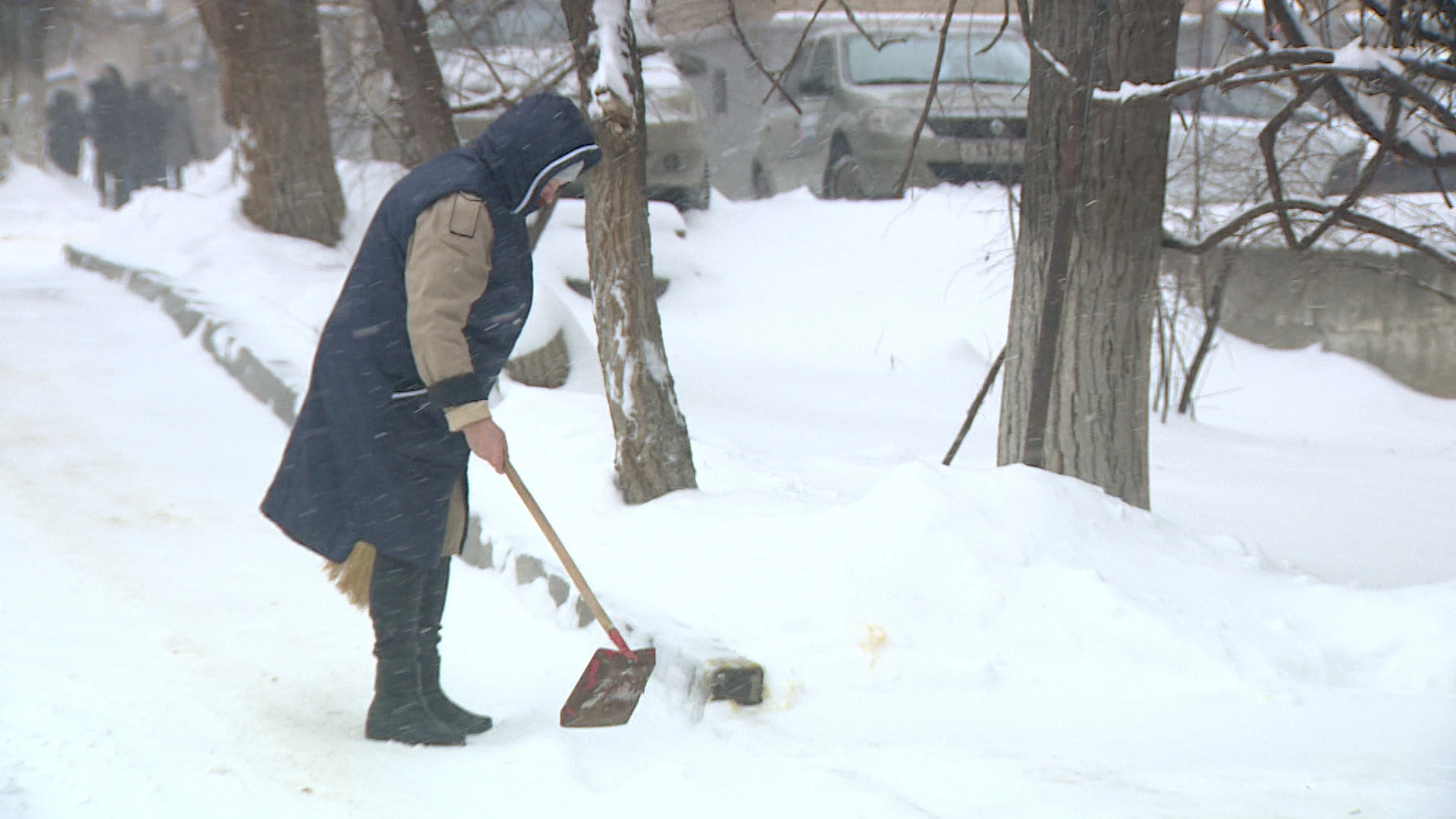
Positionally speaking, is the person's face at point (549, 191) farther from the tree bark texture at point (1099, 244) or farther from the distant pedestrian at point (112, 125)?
the distant pedestrian at point (112, 125)

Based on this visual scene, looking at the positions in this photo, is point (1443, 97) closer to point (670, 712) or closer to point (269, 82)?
point (670, 712)

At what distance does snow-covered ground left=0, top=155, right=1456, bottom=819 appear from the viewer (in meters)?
2.88

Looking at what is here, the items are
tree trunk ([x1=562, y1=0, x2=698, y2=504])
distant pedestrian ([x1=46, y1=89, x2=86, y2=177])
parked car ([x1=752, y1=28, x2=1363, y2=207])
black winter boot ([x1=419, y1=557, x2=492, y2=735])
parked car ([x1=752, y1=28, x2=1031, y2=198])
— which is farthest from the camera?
distant pedestrian ([x1=46, y1=89, x2=86, y2=177])

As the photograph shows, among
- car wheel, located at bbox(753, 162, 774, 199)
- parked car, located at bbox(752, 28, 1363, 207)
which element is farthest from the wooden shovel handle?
car wheel, located at bbox(753, 162, 774, 199)

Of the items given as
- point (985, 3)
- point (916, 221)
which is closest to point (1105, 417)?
point (916, 221)

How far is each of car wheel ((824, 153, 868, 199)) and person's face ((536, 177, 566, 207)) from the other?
921cm

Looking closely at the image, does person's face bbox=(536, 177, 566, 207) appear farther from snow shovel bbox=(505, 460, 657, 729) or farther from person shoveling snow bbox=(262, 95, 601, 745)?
snow shovel bbox=(505, 460, 657, 729)

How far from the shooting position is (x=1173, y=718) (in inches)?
134

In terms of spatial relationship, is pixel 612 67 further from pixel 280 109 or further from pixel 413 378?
pixel 280 109

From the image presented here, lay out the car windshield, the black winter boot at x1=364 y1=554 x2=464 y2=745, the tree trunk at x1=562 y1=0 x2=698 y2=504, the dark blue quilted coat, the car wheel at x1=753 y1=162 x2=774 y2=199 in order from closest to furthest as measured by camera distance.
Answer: the dark blue quilted coat, the black winter boot at x1=364 y1=554 x2=464 y2=745, the tree trunk at x1=562 y1=0 x2=698 y2=504, the car windshield, the car wheel at x1=753 y1=162 x2=774 y2=199

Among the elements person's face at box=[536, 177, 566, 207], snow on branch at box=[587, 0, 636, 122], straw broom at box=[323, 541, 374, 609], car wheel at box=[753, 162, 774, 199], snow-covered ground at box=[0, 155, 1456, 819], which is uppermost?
snow on branch at box=[587, 0, 636, 122]

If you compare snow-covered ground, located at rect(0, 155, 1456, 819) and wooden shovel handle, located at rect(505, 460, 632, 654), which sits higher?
wooden shovel handle, located at rect(505, 460, 632, 654)

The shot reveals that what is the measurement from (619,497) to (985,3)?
15.9 metres

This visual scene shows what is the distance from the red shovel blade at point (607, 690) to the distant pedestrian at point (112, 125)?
16785 millimetres
